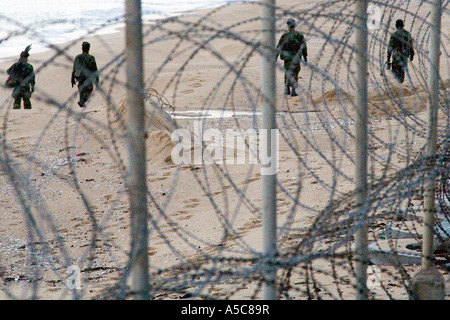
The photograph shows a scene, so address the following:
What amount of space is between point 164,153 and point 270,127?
6568 mm

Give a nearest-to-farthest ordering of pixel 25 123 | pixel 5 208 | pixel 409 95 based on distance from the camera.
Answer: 1. pixel 5 208
2. pixel 25 123
3. pixel 409 95

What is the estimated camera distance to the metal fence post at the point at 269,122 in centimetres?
300

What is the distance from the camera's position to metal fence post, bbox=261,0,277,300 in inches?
118

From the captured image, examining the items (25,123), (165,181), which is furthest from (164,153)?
(25,123)

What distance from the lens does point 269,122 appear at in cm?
306

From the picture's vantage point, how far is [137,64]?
8.31 ft

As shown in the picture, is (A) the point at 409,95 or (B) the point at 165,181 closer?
(B) the point at 165,181

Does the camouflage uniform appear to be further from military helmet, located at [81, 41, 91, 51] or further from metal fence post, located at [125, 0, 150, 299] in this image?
military helmet, located at [81, 41, 91, 51]

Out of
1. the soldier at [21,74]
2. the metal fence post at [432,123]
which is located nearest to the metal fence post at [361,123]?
the metal fence post at [432,123]

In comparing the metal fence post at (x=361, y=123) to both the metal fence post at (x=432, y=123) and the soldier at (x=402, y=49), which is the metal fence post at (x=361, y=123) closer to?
the soldier at (x=402, y=49)

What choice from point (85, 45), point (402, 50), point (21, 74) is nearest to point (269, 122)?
point (402, 50)
